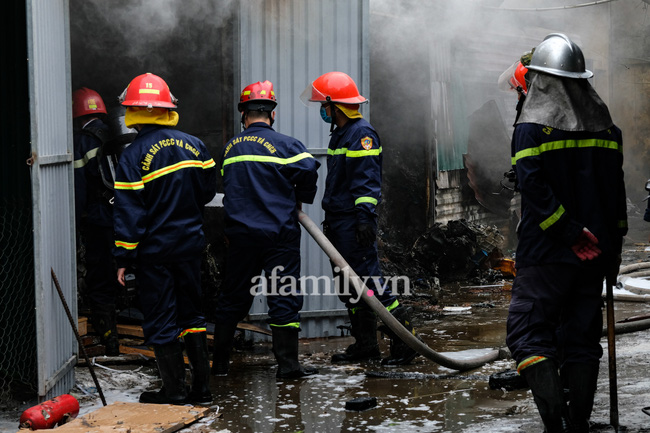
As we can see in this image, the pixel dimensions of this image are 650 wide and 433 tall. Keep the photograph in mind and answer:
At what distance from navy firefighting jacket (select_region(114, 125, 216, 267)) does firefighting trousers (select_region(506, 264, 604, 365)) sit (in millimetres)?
2078

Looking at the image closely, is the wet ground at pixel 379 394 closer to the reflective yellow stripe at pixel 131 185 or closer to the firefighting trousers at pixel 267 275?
the firefighting trousers at pixel 267 275

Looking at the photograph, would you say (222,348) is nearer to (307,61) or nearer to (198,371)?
(198,371)

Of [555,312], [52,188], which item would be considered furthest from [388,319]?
[52,188]

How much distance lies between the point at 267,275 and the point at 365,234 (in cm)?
80

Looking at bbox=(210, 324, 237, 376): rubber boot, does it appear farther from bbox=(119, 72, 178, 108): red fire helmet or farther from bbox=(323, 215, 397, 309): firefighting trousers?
bbox=(119, 72, 178, 108): red fire helmet

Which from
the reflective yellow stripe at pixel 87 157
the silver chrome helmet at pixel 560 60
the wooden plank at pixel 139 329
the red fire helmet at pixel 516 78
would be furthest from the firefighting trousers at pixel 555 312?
the reflective yellow stripe at pixel 87 157

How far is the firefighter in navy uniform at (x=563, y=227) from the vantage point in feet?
12.7

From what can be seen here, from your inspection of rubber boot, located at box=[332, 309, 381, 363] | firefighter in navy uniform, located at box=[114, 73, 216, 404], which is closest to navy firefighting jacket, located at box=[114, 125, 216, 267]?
firefighter in navy uniform, located at box=[114, 73, 216, 404]

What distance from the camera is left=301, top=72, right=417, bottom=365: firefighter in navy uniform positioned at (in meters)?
5.93

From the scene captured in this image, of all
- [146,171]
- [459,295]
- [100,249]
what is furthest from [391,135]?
[146,171]

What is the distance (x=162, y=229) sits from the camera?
4863mm

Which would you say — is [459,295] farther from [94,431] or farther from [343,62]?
[94,431]

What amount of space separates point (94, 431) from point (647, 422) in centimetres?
296

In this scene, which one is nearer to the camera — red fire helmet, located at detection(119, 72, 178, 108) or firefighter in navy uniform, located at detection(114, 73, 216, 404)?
firefighter in navy uniform, located at detection(114, 73, 216, 404)
